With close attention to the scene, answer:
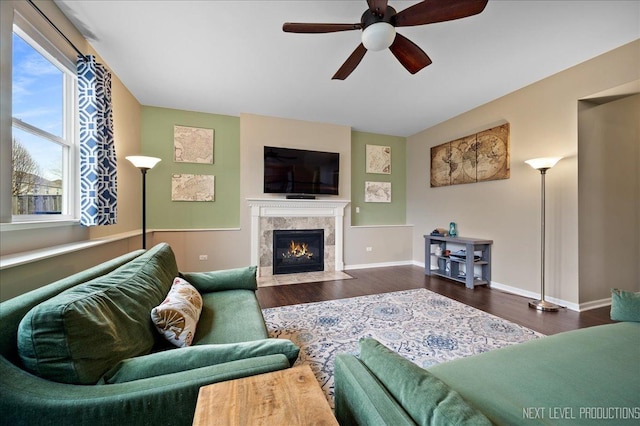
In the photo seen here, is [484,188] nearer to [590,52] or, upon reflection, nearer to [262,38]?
[590,52]

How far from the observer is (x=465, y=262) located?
3855 millimetres

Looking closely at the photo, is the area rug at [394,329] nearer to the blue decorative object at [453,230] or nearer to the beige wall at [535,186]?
the beige wall at [535,186]

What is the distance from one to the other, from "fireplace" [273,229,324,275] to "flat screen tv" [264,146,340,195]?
0.76 meters

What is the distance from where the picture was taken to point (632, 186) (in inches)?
123

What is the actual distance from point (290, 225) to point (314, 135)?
67.5 inches

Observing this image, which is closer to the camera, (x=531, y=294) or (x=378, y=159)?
(x=531, y=294)

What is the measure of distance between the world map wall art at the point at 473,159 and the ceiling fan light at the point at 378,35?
2.72 metres

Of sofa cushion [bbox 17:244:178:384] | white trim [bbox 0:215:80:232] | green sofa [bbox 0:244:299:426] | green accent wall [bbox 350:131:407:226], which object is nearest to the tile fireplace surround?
green accent wall [bbox 350:131:407:226]

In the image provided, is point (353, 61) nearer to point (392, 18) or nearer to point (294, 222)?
point (392, 18)

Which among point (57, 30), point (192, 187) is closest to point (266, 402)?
point (57, 30)

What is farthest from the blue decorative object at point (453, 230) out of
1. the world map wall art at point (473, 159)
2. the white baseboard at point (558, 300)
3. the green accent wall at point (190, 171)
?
the green accent wall at point (190, 171)

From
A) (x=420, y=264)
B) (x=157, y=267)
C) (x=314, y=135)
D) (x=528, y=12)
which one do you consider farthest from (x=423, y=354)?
(x=314, y=135)

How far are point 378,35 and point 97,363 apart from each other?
2.40m

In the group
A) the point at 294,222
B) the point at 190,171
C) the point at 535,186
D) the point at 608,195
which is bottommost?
the point at 294,222
